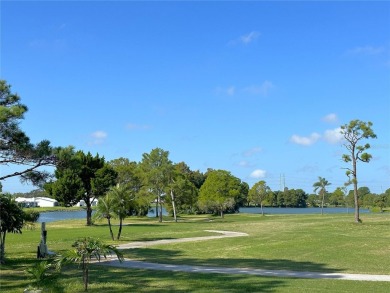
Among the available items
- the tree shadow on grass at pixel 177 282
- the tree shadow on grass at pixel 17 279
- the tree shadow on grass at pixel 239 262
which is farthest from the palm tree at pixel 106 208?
the tree shadow on grass at pixel 177 282

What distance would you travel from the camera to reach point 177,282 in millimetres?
15023

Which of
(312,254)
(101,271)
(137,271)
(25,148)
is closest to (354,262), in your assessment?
(312,254)

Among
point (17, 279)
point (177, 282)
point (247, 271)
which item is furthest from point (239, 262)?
point (17, 279)

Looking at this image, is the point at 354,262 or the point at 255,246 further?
the point at 255,246

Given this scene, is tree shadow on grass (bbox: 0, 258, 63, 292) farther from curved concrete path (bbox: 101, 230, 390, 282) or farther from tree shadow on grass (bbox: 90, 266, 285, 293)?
curved concrete path (bbox: 101, 230, 390, 282)

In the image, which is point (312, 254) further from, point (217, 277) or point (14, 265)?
point (14, 265)

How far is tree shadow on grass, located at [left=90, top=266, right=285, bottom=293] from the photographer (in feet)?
45.0

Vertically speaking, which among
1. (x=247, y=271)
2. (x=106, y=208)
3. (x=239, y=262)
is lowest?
(x=239, y=262)

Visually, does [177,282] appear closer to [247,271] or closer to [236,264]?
[247,271]

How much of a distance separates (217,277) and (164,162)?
175 feet


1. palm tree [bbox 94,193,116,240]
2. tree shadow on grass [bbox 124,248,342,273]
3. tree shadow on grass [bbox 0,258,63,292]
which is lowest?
tree shadow on grass [bbox 124,248,342,273]

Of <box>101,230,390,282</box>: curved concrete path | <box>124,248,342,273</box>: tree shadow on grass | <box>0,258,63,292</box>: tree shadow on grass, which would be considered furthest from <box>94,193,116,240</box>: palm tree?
<box>101,230,390,282</box>: curved concrete path

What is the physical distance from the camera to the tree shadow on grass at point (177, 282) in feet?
45.0

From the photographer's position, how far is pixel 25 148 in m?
16.7
